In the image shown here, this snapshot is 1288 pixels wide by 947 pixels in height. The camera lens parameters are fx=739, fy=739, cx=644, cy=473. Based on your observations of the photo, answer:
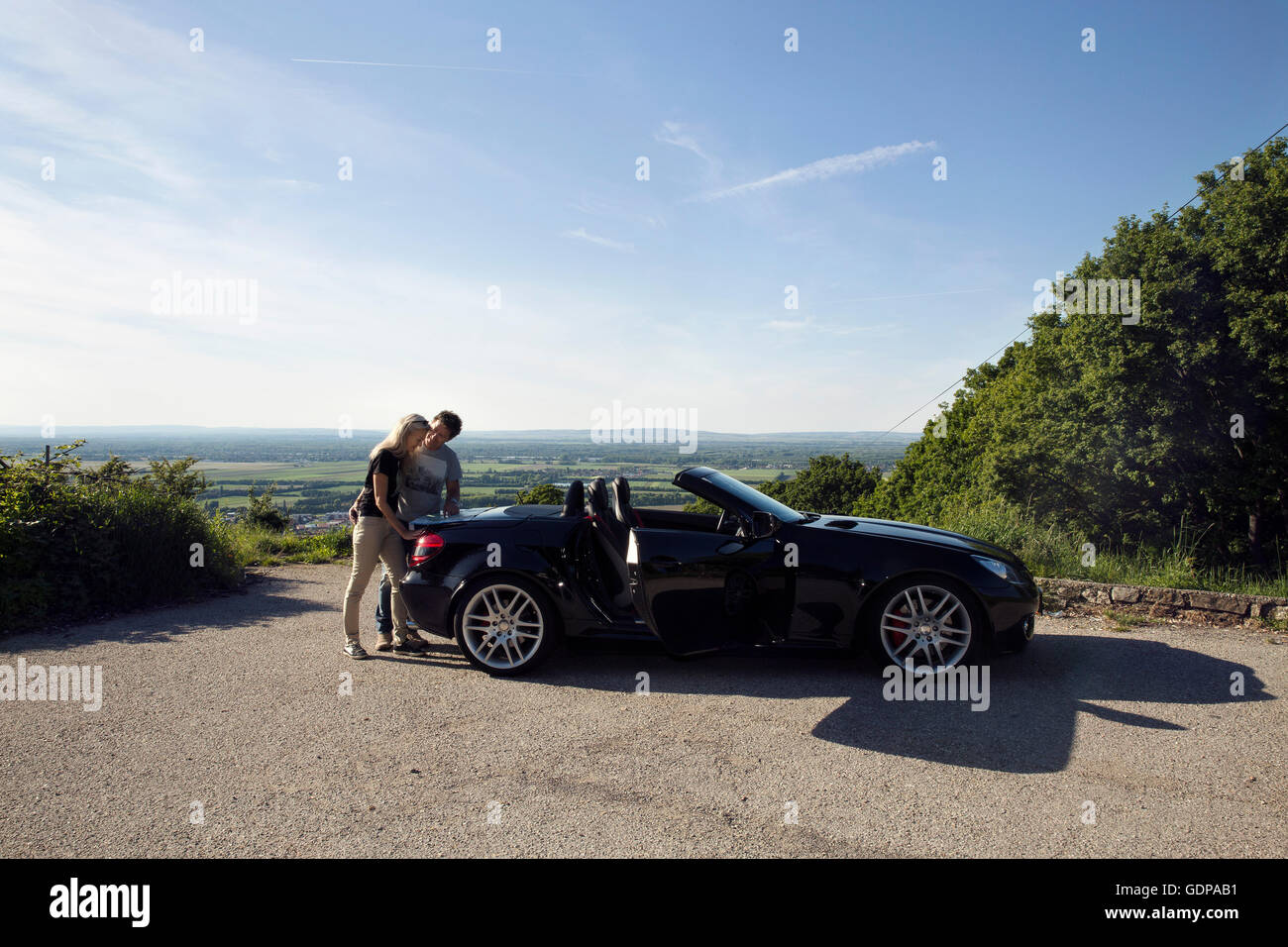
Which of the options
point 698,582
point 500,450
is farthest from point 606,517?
point 500,450

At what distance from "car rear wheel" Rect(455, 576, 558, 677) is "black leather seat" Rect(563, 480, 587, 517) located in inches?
25.0

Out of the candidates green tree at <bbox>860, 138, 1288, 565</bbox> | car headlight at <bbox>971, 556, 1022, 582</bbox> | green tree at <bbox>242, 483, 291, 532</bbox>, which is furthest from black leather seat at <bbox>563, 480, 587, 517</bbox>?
green tree at <bbox>242, 483, 291, 532</bbox>

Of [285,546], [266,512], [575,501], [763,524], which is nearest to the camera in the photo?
[763,524]

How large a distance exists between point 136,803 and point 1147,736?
16.9 ft

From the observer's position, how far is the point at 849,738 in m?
4.11

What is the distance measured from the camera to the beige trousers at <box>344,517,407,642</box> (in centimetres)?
590

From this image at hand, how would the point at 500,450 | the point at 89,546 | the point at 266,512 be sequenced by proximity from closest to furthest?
the point at 89,546
the point at 266,512
the point at 500,450

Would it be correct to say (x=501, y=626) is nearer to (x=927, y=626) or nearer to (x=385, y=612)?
(x=385, y=612)

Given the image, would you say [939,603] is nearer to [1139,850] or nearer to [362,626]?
[1139,850]

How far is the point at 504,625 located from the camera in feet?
17.9

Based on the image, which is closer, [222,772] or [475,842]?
[475,842]

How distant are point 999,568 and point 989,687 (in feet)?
2.73
